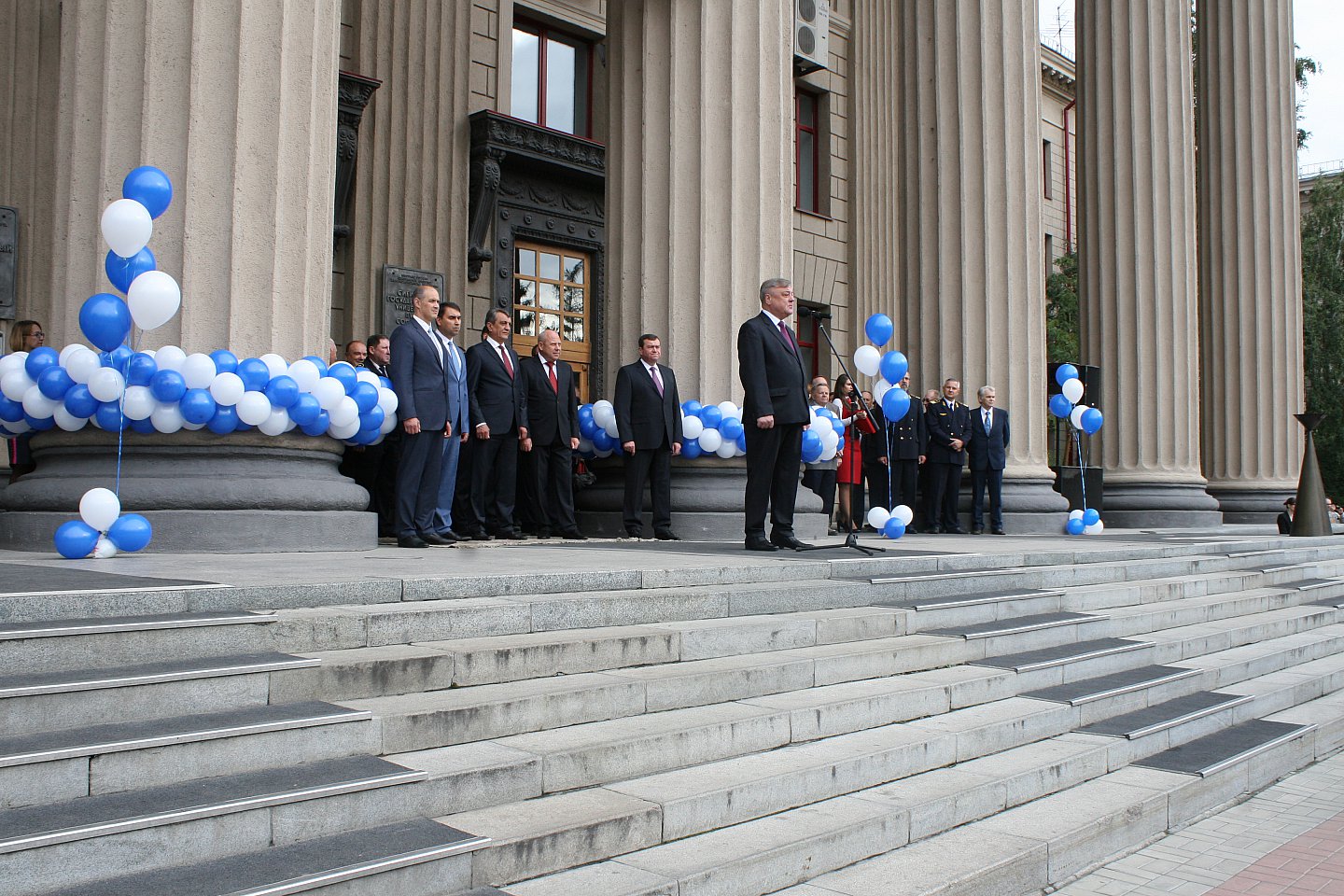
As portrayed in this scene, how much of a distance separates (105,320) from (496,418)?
14.0ft

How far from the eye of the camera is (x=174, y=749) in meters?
3.58

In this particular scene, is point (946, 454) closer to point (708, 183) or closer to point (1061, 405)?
point (1061, 405)

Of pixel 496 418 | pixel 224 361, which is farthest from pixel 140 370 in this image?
pixel 496 418

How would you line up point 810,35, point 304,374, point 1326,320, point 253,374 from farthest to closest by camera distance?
1. point 1326,320
2. point 810,35
3. point 304,374
4. point 253,374

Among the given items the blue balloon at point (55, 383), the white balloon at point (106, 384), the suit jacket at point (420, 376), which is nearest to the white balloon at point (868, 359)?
the suit jacket at point (420, 376)

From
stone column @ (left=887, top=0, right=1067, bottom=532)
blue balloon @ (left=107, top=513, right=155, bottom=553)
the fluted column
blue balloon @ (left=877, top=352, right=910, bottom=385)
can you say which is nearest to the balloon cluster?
blue balloon @ (left=107, top=513, right=155, bottom=553)

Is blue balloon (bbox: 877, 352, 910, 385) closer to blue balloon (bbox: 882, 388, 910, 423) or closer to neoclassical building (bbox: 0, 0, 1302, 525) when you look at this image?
blue balloon (bbox: 882, 388, 910, 423)

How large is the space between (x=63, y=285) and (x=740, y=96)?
6.61 meters

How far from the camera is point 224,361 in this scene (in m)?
7.71

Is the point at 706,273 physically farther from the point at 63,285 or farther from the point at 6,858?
the point at 6,858

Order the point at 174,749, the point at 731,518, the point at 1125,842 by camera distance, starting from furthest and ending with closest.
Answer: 1. the point at 731,518
2. the point at 1125,842
3. the point at 174,749

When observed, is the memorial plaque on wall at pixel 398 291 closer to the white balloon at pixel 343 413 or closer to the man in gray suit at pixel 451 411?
the man in gray suit at pixel 451 411

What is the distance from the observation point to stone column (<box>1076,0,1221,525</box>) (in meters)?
18.4

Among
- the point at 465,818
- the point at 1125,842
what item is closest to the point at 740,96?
the point at 1125,842
